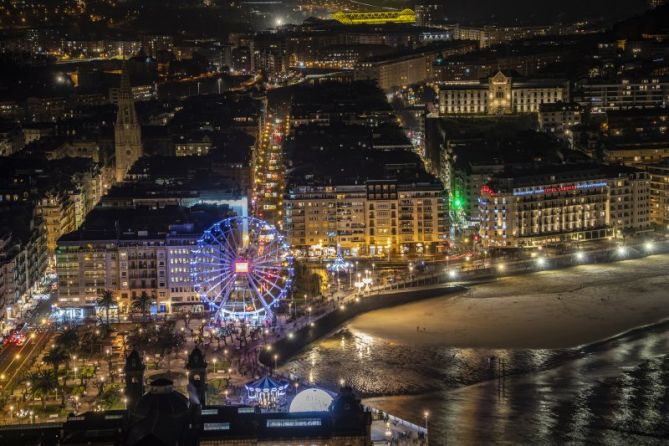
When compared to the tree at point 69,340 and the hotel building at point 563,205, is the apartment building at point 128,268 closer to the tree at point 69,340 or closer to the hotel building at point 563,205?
the tree at point 69,340

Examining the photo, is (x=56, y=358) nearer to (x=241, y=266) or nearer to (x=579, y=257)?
(x=241, y=266)

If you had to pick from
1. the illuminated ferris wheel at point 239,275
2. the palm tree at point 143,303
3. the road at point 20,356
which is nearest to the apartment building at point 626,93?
the illuminated ferris wheel at point 239,275

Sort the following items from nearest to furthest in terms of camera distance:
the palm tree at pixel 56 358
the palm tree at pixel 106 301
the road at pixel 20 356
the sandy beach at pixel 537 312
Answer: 1. the road at pixel 20 356
2. the palm tree at pixel 56 358
3. the sandy beach at pixel 537 312
4. the palm tree at pixel 106 301

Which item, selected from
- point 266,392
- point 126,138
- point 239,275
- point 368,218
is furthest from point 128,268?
point 126,138

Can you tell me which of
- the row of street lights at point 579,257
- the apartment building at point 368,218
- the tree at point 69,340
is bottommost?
the tree at point 69,340

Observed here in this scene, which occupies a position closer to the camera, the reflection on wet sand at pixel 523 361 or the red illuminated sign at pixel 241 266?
the reflection on wet sand at pixel 523 361

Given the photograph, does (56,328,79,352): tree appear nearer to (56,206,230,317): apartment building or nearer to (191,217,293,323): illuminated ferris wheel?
(56,206,230,317): apartment building
